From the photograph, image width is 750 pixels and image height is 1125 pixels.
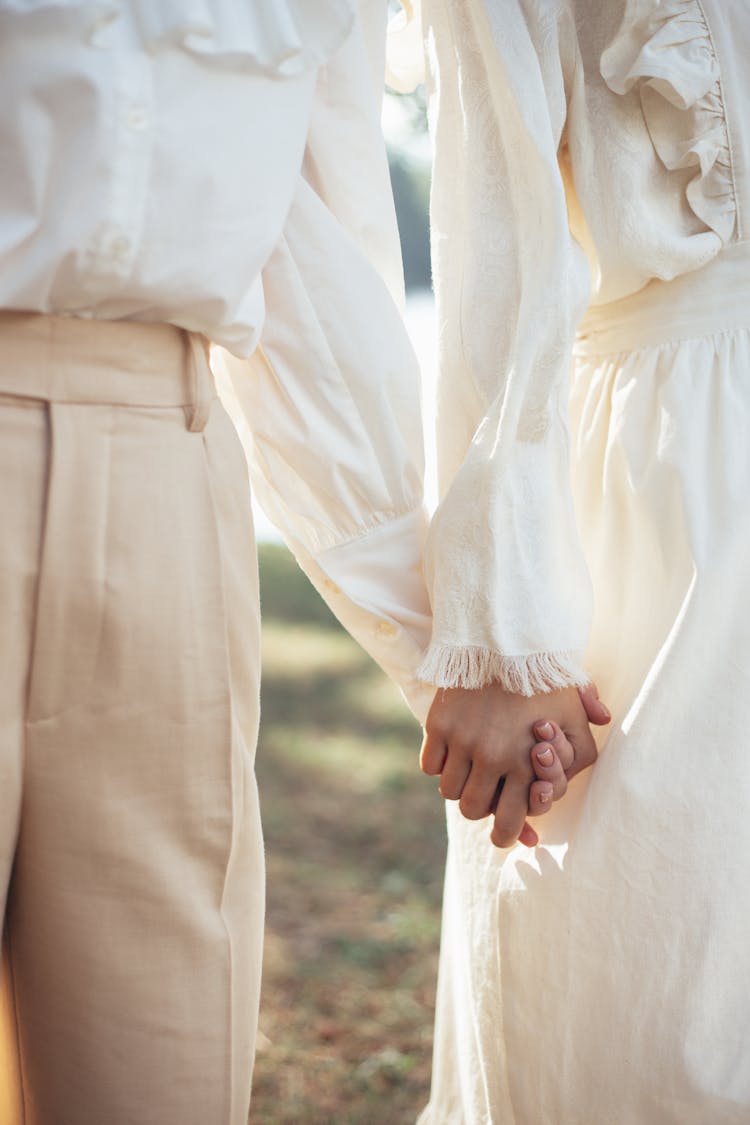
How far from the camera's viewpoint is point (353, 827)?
3590 mm

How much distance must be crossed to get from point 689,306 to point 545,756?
21.9 inches

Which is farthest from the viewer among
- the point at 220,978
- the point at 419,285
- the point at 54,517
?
the point at 419,285

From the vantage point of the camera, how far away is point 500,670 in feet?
4.26

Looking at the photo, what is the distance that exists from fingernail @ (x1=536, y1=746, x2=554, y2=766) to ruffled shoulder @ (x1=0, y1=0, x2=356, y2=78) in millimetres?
739

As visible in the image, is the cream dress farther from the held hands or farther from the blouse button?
the blouse button

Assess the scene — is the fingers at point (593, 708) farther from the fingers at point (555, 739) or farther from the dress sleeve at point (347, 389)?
the dress sleeve at point (347, 389)

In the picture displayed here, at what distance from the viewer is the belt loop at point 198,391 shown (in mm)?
1132

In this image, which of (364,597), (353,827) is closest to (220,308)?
(364,597)

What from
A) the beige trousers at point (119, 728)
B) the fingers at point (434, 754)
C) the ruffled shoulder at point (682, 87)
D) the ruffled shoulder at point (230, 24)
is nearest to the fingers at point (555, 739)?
the fingers at point (434, 754)

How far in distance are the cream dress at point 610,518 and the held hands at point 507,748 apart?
0.10ft

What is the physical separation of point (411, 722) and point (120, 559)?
12.1ft

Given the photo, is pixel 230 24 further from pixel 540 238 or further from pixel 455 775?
pixel 455 775

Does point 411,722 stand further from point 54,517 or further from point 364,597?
point 54,517

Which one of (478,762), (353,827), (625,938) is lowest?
(353,827)
